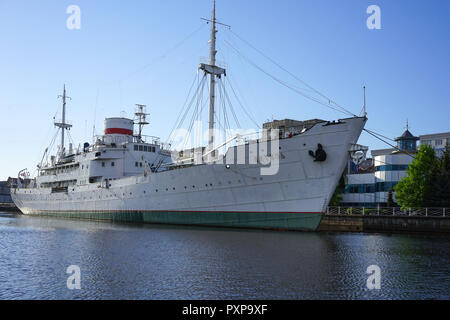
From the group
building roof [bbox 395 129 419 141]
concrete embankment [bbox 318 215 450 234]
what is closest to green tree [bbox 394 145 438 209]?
concrete embankment [bbox 318 215 450 234]

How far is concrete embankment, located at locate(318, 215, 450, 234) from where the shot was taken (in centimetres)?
2859

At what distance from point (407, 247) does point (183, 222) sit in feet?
48.9

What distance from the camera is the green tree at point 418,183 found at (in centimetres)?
3442

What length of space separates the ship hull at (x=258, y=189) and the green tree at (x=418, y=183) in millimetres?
13811

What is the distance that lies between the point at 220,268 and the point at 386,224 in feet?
67.0

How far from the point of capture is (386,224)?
30516 mm

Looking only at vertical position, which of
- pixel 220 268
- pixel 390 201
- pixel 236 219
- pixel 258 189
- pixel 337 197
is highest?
pixel 258 189

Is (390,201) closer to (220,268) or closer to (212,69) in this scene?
(212,69)

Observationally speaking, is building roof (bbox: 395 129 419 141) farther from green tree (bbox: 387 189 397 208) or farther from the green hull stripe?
the green hull stripe

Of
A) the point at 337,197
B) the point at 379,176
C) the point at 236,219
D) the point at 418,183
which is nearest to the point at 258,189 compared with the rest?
the point at 236,219

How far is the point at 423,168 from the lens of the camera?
35531 millimetres

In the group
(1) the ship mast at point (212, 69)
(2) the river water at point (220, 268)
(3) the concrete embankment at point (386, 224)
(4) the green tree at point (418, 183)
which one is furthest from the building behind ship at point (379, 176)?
(2) the river water at point (220, 268)

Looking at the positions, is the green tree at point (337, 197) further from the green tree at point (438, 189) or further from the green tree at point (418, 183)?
the green tree at point (438, 189)

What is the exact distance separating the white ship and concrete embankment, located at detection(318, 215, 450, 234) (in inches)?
328
